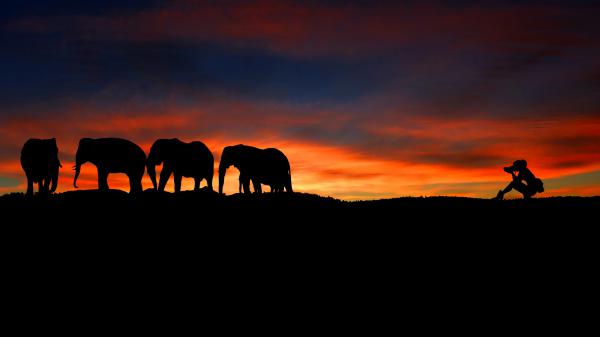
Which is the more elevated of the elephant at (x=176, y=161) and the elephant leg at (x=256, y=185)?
the elephant at (x=176, y=161)

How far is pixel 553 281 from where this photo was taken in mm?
14008

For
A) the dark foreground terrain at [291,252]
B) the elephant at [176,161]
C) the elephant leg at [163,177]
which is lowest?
the dark foreground terrain at [291,252]

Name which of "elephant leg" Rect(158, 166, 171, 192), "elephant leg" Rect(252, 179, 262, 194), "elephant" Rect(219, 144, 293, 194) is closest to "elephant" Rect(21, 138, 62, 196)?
"elephant leg" Rect(158, 166, 171, 192)

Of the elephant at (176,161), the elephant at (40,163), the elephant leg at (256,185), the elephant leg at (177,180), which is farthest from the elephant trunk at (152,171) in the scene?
the elephant leg at (256,185)

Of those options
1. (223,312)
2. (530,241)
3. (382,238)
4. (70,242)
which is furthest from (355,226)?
(70,242)

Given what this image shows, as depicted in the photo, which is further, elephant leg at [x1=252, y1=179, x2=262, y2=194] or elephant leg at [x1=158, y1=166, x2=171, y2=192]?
elephant leg at [x1=252, y1=179, x2=262, y2=194]

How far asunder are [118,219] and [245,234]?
498 centimetres

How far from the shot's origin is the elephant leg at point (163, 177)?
29.6 meters

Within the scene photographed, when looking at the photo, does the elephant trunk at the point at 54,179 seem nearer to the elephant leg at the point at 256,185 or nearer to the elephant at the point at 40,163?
the elephant at the point at 40,163

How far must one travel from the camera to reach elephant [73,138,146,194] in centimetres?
2695

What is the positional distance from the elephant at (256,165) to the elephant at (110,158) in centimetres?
613

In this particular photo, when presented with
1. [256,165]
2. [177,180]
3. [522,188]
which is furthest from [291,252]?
[256,165]

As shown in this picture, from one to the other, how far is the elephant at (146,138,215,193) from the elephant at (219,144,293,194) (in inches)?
95.7

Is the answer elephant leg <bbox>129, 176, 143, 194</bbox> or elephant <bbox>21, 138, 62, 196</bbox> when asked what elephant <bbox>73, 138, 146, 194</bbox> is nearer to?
elephant leg <bbox>129, 176, 143, 194</bbox>
